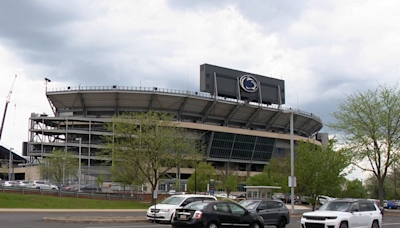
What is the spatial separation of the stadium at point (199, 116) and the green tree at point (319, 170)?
56.8m

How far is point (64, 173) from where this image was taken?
269 ft

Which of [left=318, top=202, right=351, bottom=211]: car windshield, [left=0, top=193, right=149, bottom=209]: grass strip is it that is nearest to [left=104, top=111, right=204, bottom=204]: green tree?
[left=0, top=193, right=149, bottom=209]: grass strip

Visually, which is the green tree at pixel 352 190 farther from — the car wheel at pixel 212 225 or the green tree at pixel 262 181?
the car wheel at pixel 212 225

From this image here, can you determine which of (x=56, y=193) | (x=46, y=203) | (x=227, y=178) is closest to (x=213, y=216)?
(x=46, y=203)

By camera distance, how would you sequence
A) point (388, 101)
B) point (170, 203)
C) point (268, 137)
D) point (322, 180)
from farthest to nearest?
point (268, 137), point (388, 101), point (322, 180), point (170, 203)

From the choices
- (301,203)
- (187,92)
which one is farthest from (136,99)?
(301,203)

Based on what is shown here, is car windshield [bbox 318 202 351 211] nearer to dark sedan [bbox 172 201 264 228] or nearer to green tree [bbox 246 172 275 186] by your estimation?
dark sedan [bbox 172 201 264 228]

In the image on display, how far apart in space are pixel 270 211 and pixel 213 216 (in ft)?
25.4

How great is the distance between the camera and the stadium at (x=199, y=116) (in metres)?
102

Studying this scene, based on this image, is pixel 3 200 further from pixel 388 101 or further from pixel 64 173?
pixel 64 173

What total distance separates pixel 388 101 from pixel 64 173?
57.9 m

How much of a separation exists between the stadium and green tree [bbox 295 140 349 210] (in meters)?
56.8

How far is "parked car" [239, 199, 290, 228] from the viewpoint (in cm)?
2505

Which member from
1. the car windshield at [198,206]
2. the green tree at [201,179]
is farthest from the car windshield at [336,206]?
the green tree at [201,179]
